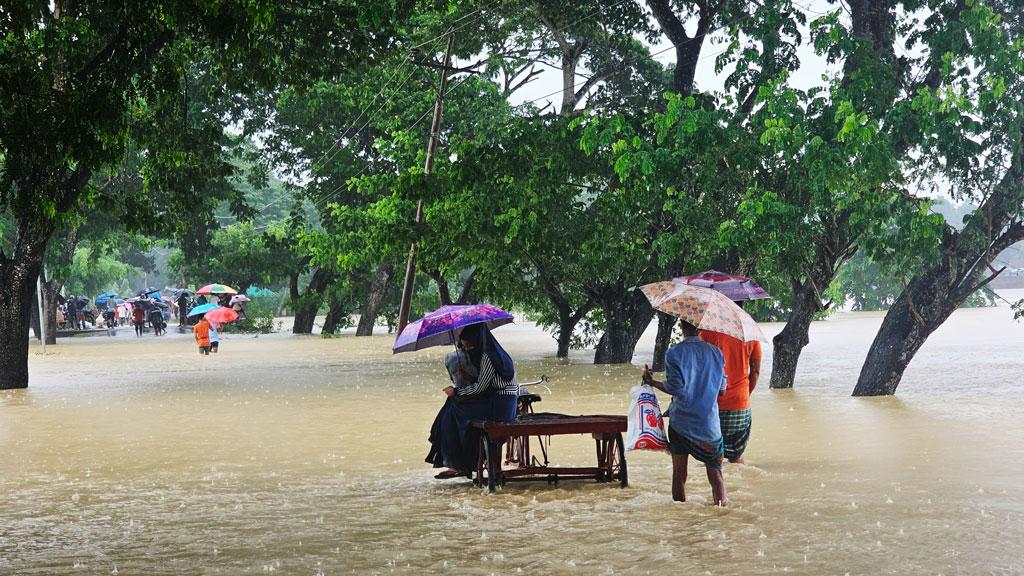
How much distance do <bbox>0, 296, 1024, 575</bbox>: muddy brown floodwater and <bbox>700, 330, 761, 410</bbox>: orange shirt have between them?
28.7 inches

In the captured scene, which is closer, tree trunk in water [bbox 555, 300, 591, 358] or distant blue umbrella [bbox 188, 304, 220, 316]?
tree trunk in water [bbox 555, 300, 591, 358]

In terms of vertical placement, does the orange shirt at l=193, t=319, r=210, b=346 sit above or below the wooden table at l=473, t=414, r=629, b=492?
above

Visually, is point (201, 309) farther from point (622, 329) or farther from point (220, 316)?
point (622, 329)

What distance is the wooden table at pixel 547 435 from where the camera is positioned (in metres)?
9.65

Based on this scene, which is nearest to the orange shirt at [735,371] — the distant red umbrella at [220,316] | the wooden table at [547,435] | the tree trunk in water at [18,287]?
the wooden table at [547,435]

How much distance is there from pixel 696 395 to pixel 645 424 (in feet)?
1.81

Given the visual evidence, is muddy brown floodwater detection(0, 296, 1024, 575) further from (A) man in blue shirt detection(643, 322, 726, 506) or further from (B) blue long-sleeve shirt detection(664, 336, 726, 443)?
(B) blue long-sleeve shirt detection(664, 336, 726, 443)

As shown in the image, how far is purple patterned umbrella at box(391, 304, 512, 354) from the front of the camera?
10305mm

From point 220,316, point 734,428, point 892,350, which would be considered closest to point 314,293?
point 220,316

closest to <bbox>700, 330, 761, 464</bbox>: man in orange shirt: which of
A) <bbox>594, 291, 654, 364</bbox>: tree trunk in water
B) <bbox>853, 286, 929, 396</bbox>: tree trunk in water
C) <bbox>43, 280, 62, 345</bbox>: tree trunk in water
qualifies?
<bbox>853, 286, 929, 396</bbox>: tree trunk in water

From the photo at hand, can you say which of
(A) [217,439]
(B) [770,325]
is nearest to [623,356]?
(A) [217,439]

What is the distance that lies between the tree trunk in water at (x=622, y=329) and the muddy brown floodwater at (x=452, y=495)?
549 cm

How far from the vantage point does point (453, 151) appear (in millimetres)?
23578

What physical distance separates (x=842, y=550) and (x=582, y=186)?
17699 millimetres
